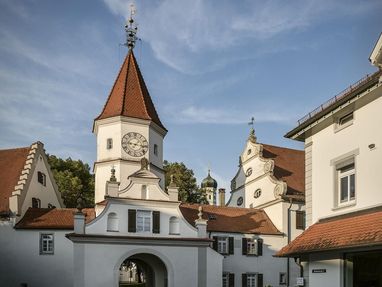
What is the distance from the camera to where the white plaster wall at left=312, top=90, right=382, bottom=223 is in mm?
13938

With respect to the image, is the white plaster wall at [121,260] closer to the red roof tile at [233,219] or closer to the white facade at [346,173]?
the red roof tile at [233,219]

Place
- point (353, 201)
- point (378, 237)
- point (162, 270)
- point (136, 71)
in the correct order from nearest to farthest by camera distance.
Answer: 1. point (378, 237)
2. point (353, 201)
3. point (162, 270)
4. point (136, 71)

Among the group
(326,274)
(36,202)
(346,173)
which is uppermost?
(346,173)

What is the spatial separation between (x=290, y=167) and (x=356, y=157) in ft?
81.2

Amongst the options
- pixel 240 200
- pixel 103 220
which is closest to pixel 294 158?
pixel 240 200

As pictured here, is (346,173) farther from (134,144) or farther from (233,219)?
(134,144)

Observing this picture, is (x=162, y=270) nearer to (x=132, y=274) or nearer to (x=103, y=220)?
(x=103, y=220)

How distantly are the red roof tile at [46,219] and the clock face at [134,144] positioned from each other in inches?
210

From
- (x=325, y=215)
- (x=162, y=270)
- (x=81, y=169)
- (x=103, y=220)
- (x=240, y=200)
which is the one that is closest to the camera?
(x=325, y=215)

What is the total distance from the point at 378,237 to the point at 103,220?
18.3 metres

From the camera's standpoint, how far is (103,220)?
27.7 meters

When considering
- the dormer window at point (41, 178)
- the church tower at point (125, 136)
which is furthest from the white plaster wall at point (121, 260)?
the dormer window at point (41, 178)

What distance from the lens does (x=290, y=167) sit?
3928cm

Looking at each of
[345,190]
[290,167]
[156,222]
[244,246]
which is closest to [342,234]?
[345,190]
